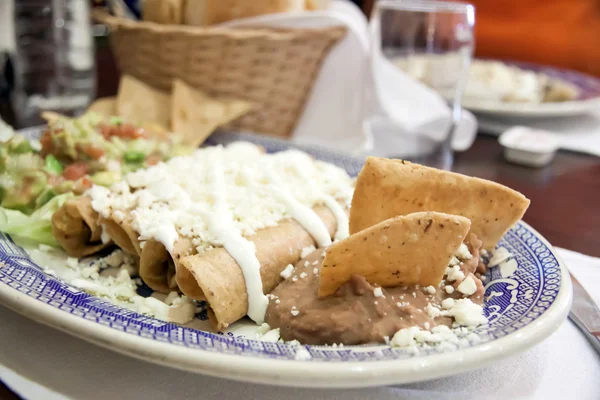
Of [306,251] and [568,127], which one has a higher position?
[306,251]

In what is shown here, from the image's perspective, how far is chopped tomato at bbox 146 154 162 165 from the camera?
6.16 ft

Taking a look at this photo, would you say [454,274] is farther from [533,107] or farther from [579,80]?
[579,80]

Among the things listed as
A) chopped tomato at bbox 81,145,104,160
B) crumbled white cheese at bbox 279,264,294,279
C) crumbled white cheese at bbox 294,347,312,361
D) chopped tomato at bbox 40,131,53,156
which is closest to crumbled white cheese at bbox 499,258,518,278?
crumbled white cheese at bbox 279,264,294,279

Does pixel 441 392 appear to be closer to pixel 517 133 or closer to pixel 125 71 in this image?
pixel 517 133

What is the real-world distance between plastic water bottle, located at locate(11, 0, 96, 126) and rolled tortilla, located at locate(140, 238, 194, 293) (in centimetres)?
169

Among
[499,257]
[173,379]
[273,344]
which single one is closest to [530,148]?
[499,257]

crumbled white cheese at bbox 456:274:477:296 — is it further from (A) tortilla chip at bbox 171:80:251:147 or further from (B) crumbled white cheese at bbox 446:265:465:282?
(A) tortilla chip at bbox 171:80:251:147

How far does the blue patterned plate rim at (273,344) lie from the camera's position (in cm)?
91

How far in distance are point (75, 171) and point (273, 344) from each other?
41.1 inches

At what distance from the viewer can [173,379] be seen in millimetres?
1021

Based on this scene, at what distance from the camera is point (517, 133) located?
8.64ft

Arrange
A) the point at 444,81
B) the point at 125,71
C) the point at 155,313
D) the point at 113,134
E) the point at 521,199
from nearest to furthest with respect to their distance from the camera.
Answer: the point at 155,313
the point at 521,199
the point at 113,134
the point at 444,81
the point at 125,71

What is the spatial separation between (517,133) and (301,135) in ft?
3.37

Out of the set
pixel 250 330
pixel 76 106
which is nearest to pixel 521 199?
pixel 250 330
